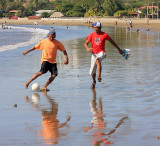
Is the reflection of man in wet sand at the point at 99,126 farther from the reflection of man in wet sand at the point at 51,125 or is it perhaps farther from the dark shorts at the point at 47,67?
the dark shorts at the point at 47,67

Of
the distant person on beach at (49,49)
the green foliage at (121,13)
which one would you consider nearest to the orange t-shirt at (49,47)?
the distant person on beach at (49,49)

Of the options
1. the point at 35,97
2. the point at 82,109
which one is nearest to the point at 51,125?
the point at 82,109

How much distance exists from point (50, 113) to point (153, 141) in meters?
2.64

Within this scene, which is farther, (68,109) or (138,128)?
(68,109)

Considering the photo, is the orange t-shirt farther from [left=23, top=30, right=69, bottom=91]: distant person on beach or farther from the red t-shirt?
the red t-shirt

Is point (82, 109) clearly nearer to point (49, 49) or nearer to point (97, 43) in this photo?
point (49, 49)

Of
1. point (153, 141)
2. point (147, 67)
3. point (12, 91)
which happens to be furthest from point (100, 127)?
point (147, 67)

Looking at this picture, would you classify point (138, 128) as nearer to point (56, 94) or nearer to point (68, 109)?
point (68, 109)

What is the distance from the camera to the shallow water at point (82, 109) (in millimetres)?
6387

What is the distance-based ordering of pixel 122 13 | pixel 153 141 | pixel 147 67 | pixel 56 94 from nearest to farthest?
pixel 153 141 < pixel 56 94 < pixel 147 67 < pixel 122 13

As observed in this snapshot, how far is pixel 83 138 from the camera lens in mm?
6340

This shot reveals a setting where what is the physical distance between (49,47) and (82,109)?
2917 millimetres

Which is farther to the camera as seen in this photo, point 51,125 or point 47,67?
point 47,67

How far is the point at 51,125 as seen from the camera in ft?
23.7
